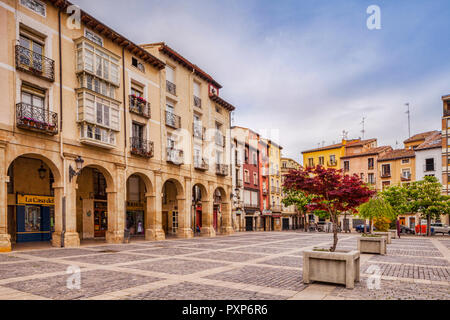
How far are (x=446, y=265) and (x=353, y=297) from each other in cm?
741

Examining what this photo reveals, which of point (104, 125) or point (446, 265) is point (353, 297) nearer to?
point (446, 265)

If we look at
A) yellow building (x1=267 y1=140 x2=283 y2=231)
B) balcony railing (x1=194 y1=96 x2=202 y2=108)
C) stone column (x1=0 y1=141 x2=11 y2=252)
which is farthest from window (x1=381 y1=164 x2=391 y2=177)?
stone column (x1=0 y1=141 x2=11 y2=252)

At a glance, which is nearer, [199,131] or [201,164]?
[201,164]

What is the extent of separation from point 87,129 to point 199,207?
2158cm

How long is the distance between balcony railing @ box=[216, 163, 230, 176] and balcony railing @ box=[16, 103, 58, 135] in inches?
716

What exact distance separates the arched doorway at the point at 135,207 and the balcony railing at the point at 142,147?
17.5 feet

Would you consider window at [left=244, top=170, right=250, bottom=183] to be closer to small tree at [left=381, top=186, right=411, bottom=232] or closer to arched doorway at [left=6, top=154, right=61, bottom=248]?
small tree at [left=381, top=186, right=411, bottom=232]

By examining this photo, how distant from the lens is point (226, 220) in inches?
1371

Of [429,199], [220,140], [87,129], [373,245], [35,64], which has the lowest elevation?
[373,245]

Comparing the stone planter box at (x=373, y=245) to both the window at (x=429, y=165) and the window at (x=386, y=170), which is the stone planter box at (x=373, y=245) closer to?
the window at (x=429, y=165)

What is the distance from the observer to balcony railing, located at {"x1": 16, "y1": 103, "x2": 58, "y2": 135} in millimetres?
15969

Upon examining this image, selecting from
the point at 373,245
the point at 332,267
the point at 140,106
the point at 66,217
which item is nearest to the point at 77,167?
the point at 66,217

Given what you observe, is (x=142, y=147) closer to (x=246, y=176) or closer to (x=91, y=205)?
(x=91, y=205)
